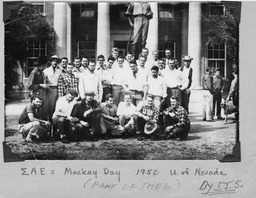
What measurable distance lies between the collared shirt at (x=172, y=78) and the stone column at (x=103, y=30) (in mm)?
596

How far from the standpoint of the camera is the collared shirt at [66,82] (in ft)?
15.6

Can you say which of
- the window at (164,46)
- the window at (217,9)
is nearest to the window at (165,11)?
Result: the window at (164,46)

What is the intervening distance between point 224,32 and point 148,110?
103cm

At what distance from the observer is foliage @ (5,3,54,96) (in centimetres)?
468

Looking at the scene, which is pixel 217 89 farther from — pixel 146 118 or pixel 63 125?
pixel 63 125

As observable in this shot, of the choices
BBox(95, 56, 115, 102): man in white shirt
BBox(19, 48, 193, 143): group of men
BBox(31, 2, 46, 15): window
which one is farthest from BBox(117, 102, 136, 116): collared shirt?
BBox(31, 2, 46, 15): window

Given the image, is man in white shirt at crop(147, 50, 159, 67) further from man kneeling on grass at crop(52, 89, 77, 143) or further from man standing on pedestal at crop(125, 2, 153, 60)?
man kneeling on grass at crop(52, 89, 77, 143)

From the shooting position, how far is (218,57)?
473cm

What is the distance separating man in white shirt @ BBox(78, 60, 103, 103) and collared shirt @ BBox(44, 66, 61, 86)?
224mm

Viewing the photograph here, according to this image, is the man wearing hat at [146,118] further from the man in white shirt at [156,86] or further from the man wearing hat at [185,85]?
the man wearing hat at [185,85]

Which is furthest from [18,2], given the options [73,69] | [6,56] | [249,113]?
[249,113]

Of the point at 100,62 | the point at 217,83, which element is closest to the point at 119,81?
the point at 100,62
